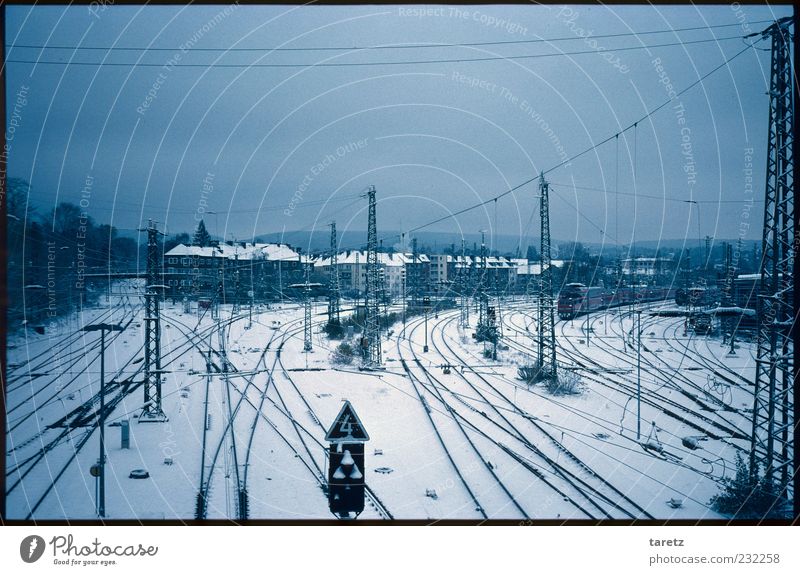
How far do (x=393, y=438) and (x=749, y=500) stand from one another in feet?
15.9

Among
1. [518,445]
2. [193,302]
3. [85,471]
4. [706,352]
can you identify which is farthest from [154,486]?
[193,302]

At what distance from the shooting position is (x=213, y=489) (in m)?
7.24

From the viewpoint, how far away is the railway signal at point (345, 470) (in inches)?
190

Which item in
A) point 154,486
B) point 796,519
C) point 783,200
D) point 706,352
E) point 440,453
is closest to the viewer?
point 796,519

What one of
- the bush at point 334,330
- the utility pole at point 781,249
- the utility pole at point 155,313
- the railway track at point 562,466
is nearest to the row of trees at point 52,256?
the utility pole at point 155,313

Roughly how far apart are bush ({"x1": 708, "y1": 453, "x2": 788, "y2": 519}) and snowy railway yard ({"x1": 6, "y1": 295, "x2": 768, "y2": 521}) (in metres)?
0.24

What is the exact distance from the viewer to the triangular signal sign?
16.0 ft

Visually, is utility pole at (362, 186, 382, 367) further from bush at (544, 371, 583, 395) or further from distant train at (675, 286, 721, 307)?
distant train at (675, 286, 721, 307)

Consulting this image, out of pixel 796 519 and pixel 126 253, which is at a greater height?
pixel 126 253

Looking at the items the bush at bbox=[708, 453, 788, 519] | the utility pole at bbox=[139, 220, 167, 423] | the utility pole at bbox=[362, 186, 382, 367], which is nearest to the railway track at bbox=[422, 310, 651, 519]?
the bush at bbox=[708, 453, 788, 519]

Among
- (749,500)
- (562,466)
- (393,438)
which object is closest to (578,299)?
(393,438)

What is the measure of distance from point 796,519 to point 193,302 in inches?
1131
